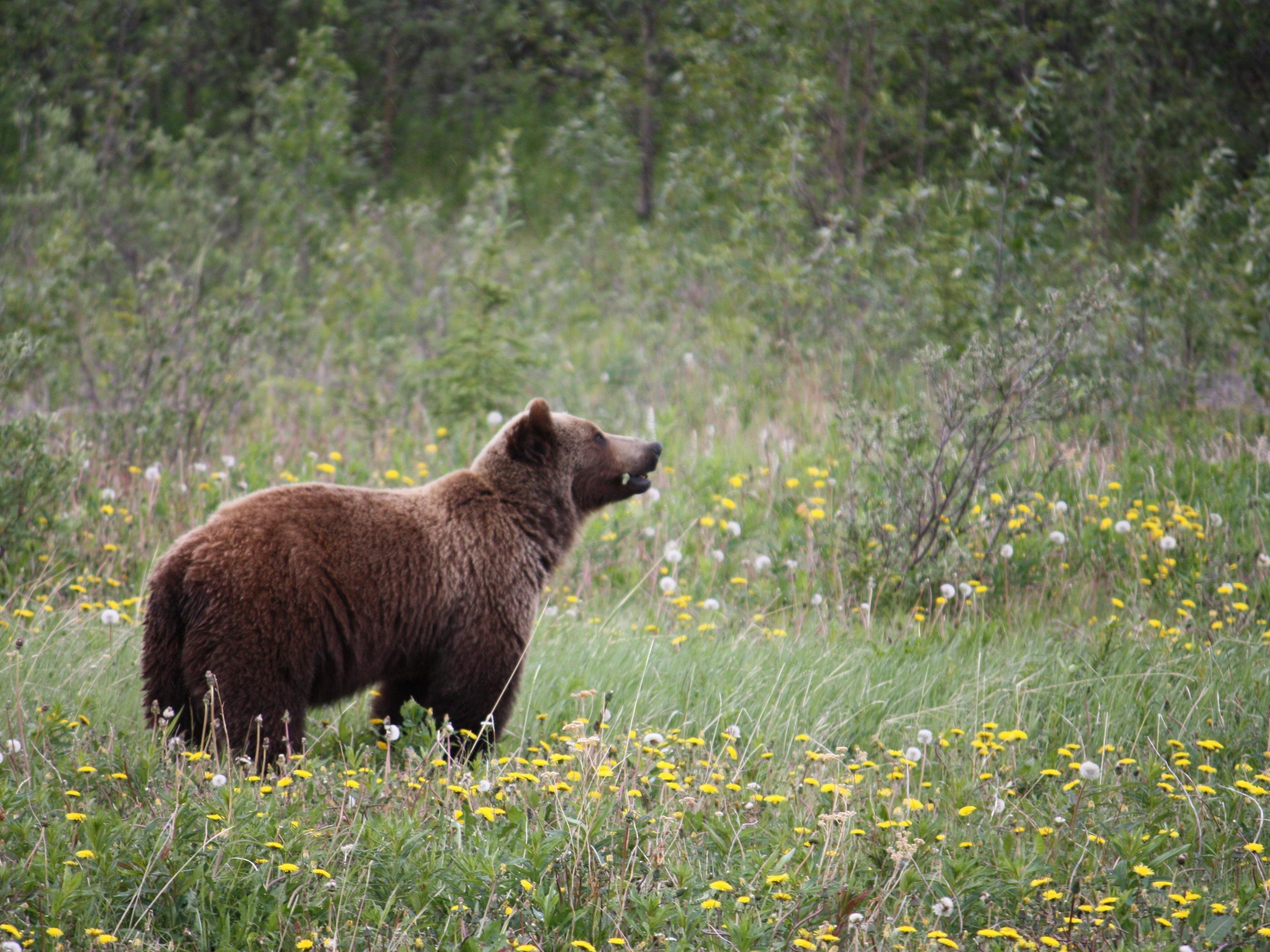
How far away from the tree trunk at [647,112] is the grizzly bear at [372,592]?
13.9 metres

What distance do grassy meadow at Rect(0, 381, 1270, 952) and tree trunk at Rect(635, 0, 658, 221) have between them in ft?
37.3

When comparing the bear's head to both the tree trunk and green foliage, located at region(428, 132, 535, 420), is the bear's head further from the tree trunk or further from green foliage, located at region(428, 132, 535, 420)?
the tree trunk

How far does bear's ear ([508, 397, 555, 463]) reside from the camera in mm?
5457

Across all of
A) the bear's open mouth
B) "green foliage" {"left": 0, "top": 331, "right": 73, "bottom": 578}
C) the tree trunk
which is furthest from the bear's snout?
the tree trunk

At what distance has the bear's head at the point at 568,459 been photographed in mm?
5496

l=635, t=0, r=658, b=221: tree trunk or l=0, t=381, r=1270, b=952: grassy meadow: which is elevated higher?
l=635, t=0, r=658, b=221: tree trunk

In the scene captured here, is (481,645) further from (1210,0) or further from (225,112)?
(225,112)

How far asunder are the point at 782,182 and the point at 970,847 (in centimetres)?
905

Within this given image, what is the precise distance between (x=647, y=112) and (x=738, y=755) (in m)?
15.3

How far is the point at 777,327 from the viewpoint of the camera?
11.6m

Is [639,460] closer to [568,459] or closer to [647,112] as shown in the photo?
[568,459]

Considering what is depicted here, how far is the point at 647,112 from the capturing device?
60.6ft

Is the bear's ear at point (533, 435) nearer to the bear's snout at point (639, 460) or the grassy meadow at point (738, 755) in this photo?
the bear's snout at point (639, 460)

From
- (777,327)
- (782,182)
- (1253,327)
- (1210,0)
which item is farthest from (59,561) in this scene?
(1210,0)
